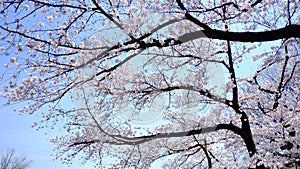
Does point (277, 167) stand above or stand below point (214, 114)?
below

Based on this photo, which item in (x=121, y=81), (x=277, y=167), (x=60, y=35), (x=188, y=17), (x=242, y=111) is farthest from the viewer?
(x=121, y=81)

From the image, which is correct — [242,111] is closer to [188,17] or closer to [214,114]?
[214,114]

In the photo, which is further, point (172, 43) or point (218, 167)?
point (218, 167)

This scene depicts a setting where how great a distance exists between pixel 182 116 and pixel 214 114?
3.96 feet

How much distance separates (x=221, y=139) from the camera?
9414 mm

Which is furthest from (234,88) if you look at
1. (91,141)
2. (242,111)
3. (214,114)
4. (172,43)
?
(91,141)

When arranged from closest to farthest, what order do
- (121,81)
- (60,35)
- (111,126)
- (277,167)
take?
(60,35), (277,167), (121,81), (111,126)

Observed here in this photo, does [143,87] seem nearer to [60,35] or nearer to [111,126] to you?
[111,126]

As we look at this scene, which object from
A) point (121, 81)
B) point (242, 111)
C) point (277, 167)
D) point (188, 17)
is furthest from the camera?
point (121, 81)

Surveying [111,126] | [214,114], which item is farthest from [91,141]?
[214,114]

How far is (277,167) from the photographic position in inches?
267

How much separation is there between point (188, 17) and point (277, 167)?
4.79 metres

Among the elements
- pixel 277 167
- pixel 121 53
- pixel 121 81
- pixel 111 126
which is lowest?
pixel 277 167

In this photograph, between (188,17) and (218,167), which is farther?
(218,167)
